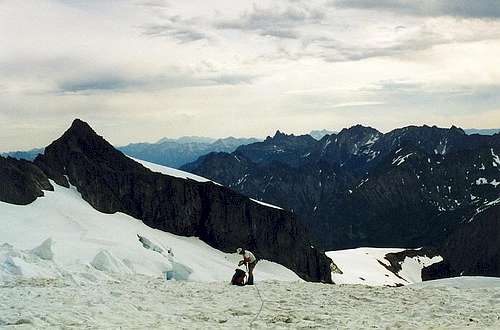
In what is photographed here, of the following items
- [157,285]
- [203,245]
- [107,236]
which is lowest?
[203,245]

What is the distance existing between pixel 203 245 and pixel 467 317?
378ft

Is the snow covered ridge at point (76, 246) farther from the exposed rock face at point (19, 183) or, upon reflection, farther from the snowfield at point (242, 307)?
the snowfield at point (242, 307)

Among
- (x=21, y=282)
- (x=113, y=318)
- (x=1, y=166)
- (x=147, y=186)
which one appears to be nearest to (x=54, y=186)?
(x=1, y=166)

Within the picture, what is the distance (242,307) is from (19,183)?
79.4m

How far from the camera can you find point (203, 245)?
13175 cm

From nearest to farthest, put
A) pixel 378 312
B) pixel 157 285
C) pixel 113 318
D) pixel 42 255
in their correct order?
pixel 113 318, pixel 378 312, pixel 157 285, pixel 42 255

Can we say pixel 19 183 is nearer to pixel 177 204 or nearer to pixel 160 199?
pixel 160 199

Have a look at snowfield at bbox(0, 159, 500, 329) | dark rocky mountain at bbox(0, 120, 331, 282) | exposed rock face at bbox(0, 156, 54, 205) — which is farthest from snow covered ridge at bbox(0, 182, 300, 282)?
dark rocky mountain at bbox(0, 120, 331, 282)

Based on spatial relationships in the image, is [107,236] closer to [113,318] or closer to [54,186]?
[54,186]

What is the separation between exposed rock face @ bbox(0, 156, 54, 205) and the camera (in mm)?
88062

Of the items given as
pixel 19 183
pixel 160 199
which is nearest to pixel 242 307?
pixel 19 183

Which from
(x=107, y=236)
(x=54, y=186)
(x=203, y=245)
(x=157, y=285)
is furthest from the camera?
(x=203, y=245)

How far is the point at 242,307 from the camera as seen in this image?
20297 millimetres

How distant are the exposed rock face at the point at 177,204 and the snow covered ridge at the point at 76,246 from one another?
21.0 ft
